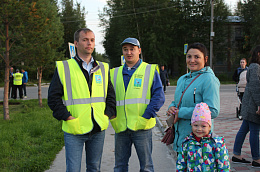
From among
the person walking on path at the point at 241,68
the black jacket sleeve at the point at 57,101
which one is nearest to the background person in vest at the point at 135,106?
the black jacket sleeve at the point at 57,101

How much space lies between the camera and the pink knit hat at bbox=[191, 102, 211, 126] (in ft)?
9.00

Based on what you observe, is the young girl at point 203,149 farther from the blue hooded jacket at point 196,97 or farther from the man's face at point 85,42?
the man's face at point 85,42

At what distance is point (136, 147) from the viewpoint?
366 centimetres

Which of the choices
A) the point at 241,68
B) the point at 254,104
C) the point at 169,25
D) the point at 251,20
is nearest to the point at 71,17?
the point at 169,25

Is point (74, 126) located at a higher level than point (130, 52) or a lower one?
lower

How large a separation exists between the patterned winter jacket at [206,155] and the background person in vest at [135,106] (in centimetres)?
87

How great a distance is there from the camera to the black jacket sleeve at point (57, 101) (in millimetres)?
3100

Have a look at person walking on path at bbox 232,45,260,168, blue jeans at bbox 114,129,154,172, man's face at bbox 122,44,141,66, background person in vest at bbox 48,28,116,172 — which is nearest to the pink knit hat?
blue jeans at bbox 114,129,154,172

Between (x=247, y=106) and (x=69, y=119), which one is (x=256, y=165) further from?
(x=69, y=119)

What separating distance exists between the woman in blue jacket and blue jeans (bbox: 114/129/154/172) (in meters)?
0.56

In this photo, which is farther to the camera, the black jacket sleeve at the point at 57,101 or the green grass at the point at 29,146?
the green grass at the point at 29,146

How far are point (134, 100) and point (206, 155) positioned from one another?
1242 millimetres

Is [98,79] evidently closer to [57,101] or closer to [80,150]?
[57,101]

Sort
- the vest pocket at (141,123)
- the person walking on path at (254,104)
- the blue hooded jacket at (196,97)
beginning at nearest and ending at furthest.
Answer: the blue hooded jacket at (196,97)
the vest pocket at (141,123)
the person walking on path at (254,104)
